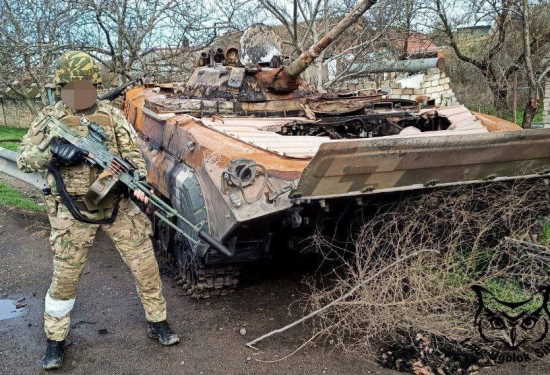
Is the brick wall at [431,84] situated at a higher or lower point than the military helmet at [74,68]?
lower

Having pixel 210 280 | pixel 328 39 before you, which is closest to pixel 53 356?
pixel 210 280

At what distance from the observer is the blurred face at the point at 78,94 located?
370 centimetres

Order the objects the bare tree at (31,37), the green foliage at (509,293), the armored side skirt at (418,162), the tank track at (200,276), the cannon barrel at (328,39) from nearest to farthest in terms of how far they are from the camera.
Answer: the armored side skirt at (418,162), the green foliage at (509,293), the tank track at (200,276), the cannon barrel at (328,39), the bare tree at (31,37)

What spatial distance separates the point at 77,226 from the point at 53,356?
832 millimetres

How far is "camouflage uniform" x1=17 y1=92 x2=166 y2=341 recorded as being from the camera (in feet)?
12.2

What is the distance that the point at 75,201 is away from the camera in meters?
3.74

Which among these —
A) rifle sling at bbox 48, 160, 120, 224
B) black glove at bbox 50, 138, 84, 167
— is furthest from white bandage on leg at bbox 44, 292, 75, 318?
black glove at bbox 50, 138, 84, 167

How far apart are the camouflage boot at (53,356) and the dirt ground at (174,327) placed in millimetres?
59

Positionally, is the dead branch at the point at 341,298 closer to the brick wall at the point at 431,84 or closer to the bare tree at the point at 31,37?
the bare tree at the point at 31,37

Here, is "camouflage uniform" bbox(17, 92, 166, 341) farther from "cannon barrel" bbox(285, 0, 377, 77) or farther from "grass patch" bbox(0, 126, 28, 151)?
"grass patch" bbox(0, 126, 28, 151)

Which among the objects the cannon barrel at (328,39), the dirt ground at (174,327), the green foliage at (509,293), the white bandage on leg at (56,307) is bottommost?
the dirt ground at (174,327)

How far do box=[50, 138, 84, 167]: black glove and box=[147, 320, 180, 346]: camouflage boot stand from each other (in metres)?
1.26

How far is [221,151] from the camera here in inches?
160

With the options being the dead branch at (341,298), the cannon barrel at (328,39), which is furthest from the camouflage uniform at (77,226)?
the cannon barrel at (328,39)
